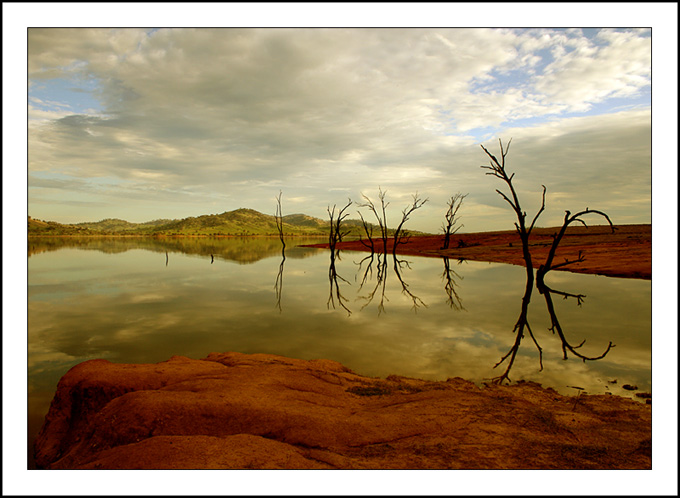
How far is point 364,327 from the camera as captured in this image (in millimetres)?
11008

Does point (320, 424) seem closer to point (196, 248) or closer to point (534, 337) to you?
point (534, 337)

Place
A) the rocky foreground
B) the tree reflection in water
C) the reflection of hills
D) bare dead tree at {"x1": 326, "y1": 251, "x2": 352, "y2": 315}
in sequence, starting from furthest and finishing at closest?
the reflection of hills < bare dead tree at {"x1": 326, "y1": 251, "x2": 352, "y2": 315} < the tree reflection in water < the rocky foreground

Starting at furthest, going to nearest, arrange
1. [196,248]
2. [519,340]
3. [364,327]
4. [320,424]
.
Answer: [196,248] → [364,327] → [519,340] → [320,424]

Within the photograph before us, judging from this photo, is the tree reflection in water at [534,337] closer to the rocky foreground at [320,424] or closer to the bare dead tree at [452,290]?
the rocky foreground at [320,424]

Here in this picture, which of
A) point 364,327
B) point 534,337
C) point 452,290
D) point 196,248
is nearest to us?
point 534,337

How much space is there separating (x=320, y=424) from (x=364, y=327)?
6631 millimetres

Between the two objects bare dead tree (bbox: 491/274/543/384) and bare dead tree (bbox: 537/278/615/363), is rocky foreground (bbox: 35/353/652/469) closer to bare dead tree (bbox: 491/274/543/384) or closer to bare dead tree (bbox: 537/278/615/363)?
bare dead tree (bbox: 491/274/543/384)

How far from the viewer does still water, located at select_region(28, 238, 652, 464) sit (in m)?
7.49

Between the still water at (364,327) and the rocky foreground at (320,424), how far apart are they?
93cm

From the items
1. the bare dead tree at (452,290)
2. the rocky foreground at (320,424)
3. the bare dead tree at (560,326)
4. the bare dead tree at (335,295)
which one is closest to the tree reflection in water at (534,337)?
the bare dead tree at (560,326)

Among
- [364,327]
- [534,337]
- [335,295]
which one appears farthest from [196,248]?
[534,337]

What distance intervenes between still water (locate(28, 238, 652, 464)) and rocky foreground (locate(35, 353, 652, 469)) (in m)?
0.93

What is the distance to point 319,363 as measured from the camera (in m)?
7.48

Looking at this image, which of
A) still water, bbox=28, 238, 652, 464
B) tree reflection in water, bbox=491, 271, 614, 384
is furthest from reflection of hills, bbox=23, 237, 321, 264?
tree reflection in water, bbox=491, 271, 614, 384
